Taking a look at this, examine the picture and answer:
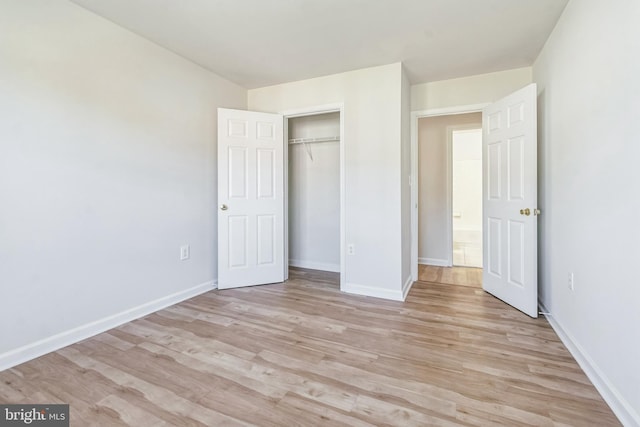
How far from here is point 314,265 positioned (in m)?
4.11

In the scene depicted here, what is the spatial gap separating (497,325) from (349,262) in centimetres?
141

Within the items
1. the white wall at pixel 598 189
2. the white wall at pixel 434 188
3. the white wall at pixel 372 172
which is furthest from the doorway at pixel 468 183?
the white wall at pixel 598 189

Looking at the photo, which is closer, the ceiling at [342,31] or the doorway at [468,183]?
the ceiling at [342,31]

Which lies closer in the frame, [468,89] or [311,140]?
[468,89]

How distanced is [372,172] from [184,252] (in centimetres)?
207

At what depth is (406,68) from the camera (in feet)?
9.57

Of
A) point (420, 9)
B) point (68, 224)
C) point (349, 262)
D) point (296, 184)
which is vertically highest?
point (420, 9)

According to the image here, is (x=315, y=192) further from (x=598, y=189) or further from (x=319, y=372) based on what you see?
(x=598, y=189)

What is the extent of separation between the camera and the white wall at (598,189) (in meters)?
1.26

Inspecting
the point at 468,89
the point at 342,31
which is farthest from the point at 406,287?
the point at 342,31

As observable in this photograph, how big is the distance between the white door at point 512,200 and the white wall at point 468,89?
0.27 metres

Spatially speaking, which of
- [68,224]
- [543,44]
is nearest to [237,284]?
[68,224]

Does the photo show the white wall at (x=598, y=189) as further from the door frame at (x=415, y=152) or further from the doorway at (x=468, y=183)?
the doorway at (x=468, y=183)

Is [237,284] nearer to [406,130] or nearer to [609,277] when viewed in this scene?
[406,130]
